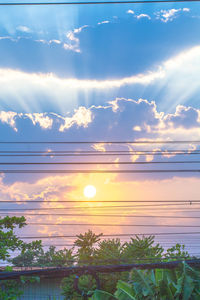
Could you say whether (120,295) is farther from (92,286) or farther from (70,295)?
(70,295)

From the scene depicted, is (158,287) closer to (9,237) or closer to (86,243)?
(9,237)

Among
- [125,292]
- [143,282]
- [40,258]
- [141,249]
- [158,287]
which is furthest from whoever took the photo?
[40,258]

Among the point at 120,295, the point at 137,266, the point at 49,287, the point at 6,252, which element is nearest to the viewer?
the point at 137,266

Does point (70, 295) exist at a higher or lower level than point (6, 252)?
lower

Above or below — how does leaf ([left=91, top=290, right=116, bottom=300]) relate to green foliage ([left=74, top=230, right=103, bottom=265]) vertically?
below

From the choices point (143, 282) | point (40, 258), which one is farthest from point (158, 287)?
point (40, 258)

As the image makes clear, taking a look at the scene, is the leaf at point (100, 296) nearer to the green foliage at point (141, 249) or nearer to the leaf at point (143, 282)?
the leaf at point (143, 282)

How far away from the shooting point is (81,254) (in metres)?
36.1

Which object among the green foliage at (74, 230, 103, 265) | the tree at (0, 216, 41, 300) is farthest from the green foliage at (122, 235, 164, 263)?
the tree at (0, 216, 41, 300)

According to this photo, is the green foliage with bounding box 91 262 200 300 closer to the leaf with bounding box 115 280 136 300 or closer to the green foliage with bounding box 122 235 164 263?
the leaf with bounding box 115 280 136 300

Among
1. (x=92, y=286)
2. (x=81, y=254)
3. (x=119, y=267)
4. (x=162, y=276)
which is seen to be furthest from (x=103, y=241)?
(x=119, y=267)

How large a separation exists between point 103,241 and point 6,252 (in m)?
20.1

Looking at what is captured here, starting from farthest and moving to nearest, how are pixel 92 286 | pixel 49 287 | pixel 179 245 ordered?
pixel 49 287
pixel 179 245
pixel 92 286

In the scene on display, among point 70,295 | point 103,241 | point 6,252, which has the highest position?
point 103,241
